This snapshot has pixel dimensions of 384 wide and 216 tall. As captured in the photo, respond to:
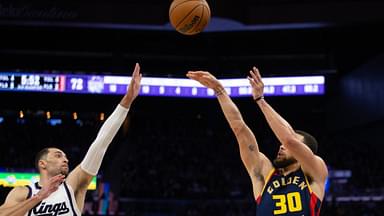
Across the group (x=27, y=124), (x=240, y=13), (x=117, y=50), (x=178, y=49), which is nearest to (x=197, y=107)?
(x=178, y=49)

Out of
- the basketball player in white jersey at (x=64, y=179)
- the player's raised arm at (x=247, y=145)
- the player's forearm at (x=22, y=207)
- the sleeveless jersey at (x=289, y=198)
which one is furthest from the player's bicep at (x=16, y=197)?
the sleeveless jersey at (x=289, y=198)

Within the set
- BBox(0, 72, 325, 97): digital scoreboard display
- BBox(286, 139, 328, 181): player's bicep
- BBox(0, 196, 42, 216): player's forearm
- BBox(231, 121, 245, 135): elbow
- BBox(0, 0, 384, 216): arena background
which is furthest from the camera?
BBox(0, 72, 325, 97): digital scoreboard display

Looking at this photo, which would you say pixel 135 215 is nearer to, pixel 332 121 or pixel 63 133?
pixel 63 133

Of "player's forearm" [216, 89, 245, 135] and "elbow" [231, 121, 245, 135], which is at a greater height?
"player's forearm" [216, 89, 245, 135]

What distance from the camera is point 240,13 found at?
12.3 m

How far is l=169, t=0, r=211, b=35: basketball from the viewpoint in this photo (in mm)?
5879

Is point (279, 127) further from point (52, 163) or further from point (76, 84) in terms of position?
point (76, 84)

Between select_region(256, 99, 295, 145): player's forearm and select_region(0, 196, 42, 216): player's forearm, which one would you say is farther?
select_region(256, 99, 295, 145): player's forearm

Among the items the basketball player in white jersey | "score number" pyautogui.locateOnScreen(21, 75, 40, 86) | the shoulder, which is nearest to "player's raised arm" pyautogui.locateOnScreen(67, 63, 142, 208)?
the basketball player in white jersey

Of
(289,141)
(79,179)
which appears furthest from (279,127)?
(79,179)

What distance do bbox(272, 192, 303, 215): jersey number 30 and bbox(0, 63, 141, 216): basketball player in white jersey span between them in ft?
4.34

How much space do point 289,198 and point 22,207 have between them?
182 cm

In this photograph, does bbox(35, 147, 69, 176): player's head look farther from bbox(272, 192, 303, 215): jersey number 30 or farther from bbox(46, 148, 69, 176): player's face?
bbox(272, 192, 303, 215): jersey number 30

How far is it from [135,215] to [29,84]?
5.41 metres
